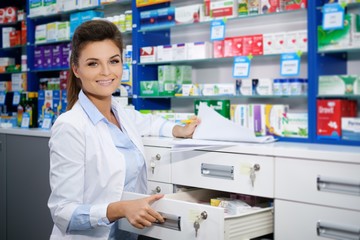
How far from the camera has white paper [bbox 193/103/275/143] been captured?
8.84ft

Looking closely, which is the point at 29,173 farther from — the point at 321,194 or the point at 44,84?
the point at 321,194

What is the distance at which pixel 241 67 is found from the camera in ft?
11.0

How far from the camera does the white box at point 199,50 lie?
3597 millimetres

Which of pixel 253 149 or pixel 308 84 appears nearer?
pixel 253 149

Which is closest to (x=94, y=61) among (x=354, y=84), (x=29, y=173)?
(x=354, y=84)

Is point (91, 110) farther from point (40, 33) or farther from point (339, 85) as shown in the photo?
point (40, 33)

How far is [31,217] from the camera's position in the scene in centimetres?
434

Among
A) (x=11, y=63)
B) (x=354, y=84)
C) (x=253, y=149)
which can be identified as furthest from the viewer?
(x=11, y=63)

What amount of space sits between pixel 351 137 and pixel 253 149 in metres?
0.71

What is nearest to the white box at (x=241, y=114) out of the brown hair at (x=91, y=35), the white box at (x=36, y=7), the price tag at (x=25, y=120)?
the brown hair at (x=91, y=35)

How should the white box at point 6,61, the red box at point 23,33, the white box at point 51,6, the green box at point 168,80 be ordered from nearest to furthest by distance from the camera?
the green box at point 168,80 < the white box at point 51,6 < the red box at point 23,33 < the white box at point 6,61

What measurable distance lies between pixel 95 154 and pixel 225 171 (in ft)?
2.57

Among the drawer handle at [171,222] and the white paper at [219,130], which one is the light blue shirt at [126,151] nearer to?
the drawer handle at [171,222]

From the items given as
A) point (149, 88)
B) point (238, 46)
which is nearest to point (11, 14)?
point (149, 88)
